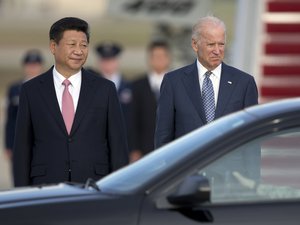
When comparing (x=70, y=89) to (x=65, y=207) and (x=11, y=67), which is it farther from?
(x=11, y=67)

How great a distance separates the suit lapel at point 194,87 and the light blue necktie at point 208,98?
28 millimetres

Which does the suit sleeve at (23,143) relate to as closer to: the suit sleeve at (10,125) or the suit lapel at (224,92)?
the suit lapel at (224,92)

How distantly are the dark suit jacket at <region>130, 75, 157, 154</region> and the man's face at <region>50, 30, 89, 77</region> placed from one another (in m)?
5.09

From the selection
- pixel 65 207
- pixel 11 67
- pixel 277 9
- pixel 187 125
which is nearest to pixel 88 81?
pixel 187 125

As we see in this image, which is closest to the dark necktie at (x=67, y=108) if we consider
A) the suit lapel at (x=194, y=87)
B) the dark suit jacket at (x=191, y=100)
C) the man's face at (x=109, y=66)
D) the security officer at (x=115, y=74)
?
the dark suit jacket at (x=191, y=100)

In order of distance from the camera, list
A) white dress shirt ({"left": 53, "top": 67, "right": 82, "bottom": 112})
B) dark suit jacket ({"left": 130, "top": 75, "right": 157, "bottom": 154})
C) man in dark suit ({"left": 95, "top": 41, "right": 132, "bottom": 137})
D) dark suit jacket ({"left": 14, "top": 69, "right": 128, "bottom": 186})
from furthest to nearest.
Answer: man in dark suit ({"left": 95, "top": 41, "right": 132, "bottom": 137}) → dark suit jacket ({"left": 130, "top": 75, "right": 157, "bottom": 154}) → white dress shirt ({"left": 53, "top": 67, "right": 82, "bottom": 112}) → dark suit jacket ({"left": 14, "top": 69, "right": 128, "bottom": 186})

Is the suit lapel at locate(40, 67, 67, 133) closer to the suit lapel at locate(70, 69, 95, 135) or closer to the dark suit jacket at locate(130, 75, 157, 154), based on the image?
the suit lapel at locate(70, 69, 95, 135)

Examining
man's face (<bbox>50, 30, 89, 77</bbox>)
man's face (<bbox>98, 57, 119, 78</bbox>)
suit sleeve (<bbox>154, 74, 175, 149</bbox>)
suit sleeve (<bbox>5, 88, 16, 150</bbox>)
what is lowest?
suit sleeve (<bbox>5, 88, 16, 150</bbox>)

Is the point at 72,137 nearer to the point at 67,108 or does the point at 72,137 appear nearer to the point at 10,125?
the point at 67,108

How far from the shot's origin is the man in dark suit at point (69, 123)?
7.73 meters

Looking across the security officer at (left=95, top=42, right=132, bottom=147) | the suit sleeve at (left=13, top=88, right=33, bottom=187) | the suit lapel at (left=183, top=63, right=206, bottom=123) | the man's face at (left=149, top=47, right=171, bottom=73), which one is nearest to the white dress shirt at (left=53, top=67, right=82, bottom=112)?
the suit sleeve at (left=13, top=88, right=33, bottom=187)

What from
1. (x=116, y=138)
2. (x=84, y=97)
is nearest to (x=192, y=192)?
(x=116, y=138)

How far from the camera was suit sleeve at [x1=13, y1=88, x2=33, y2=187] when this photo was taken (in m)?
7.80

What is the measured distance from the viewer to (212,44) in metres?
7.87
